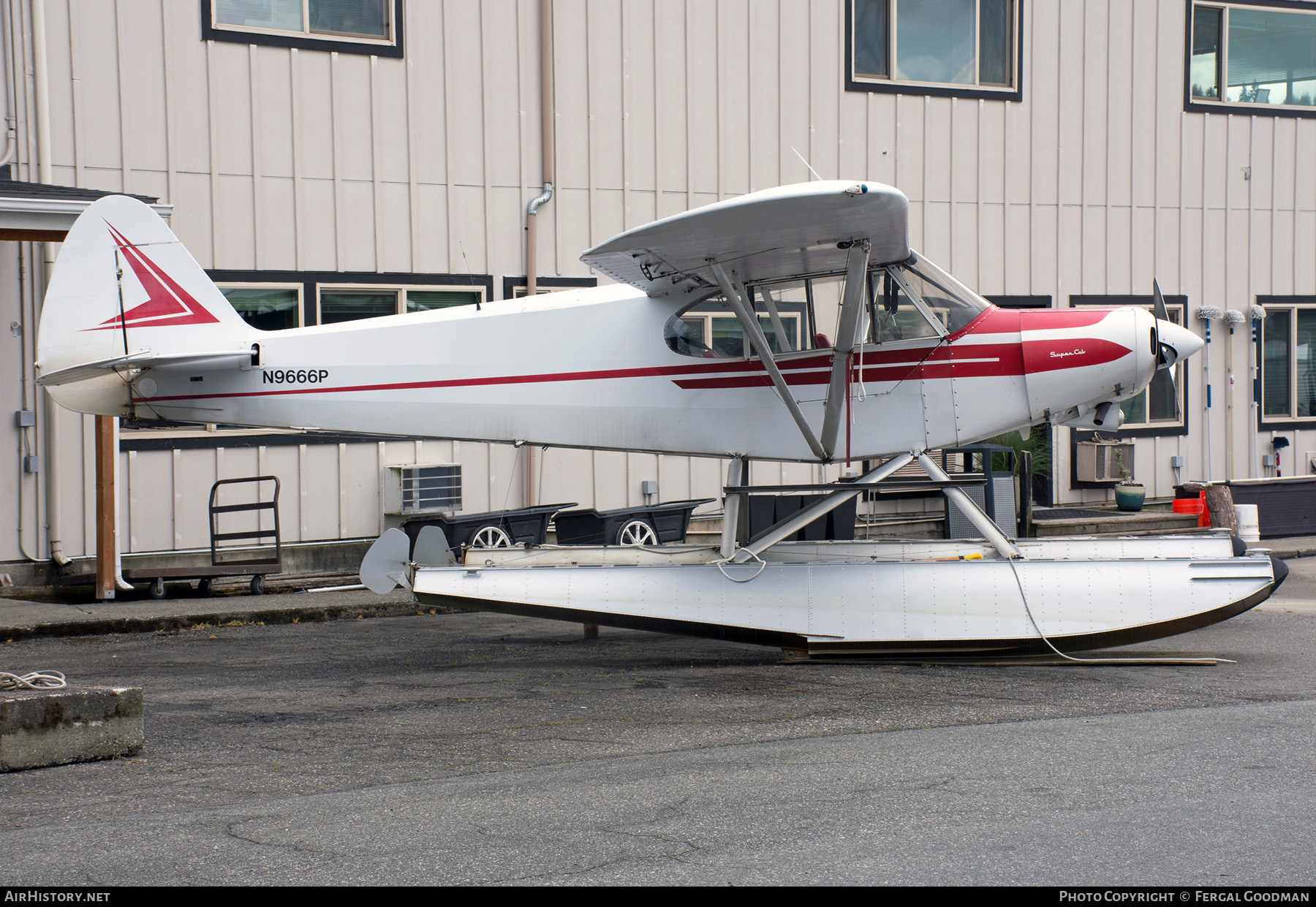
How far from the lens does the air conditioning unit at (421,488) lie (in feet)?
38.1

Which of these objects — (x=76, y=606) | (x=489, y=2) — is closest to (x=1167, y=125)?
(x=489, y=2)

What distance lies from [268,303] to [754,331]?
19.6 feet

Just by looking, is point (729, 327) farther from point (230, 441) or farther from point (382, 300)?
point (230, 441)

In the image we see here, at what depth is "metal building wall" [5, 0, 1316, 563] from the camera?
35.8 feet

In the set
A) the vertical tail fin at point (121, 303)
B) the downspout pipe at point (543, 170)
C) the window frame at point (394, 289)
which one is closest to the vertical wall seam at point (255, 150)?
the window frame at point (394, 289)

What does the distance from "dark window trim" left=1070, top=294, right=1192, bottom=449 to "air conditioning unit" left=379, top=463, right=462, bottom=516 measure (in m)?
7.72

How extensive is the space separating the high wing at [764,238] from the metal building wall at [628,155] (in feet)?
15.7

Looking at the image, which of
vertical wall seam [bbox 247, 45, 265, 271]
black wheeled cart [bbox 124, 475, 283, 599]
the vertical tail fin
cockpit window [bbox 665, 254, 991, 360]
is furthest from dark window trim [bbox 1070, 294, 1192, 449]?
the vertical tail fin

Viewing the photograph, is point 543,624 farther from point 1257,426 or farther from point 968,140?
point 1257,426

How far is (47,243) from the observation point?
10258 mm

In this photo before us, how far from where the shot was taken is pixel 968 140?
45.6 feet

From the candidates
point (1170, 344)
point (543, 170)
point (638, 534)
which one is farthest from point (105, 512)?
point (1170, 344)

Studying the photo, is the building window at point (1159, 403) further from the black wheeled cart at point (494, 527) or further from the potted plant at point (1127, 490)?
the black wheeled cart at point (494, 527)

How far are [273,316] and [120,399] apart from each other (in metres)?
3.77
